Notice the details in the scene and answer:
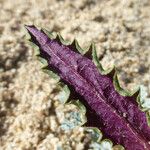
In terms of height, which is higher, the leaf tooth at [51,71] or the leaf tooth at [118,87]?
the leaf tooth at [51,71]

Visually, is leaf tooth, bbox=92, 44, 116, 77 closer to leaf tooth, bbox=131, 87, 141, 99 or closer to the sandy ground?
leaf tooth, bbox=131, 87, 141, 99

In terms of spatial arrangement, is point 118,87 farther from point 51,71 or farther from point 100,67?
point 51,71

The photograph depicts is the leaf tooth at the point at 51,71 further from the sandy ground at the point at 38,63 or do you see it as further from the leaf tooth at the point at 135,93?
the sandy ground at the point at 38,63

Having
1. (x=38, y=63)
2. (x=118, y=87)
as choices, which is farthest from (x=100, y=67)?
(x=38, y=63)

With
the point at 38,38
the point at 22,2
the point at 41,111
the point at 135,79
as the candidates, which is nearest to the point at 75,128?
the point at 41,111

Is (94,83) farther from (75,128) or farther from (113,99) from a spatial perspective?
(75,128)

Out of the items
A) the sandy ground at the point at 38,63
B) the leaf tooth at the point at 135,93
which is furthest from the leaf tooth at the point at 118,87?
the sandy ground at the point at 38,63
